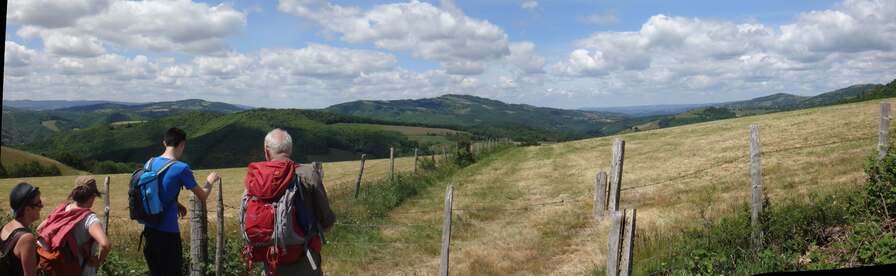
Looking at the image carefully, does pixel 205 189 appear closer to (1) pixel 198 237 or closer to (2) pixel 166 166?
(2) pixel 166 166

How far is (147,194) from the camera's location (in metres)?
4.84

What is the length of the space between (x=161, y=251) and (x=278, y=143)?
1890mm

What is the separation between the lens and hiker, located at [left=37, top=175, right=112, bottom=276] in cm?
433

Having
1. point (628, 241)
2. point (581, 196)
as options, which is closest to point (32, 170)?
point (581, 196)

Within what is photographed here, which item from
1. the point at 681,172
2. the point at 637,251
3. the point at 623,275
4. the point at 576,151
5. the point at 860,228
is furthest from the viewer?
the point at 576,151

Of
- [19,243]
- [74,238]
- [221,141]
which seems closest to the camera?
[19,243]

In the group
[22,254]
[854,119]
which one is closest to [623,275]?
[22,254]

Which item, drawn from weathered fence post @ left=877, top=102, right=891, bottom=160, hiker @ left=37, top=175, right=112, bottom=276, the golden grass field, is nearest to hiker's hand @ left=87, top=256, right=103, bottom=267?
hiker @ left=37, top=175, right=112, bottom=276

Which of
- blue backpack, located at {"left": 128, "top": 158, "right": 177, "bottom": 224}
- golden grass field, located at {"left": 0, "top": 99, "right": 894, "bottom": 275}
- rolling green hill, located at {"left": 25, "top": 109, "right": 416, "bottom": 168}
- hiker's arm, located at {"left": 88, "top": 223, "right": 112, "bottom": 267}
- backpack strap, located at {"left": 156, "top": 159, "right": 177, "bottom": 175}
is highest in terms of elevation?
backpack strap, located at {"left": 156, "top": 159, "right": 177, "bottom": 175}

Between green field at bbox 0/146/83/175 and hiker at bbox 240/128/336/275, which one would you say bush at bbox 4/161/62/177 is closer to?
green field at bbox 0/146/83/175

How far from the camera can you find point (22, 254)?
12.7 ft

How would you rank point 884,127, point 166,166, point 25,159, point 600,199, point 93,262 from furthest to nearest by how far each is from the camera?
1. point 25,159
2. point 600,199
3. point 884,127
4. point 166,166
5. point 93,262

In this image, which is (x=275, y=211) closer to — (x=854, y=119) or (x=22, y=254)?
(x=22, y=254)

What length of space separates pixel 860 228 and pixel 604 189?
6289 millimetres
